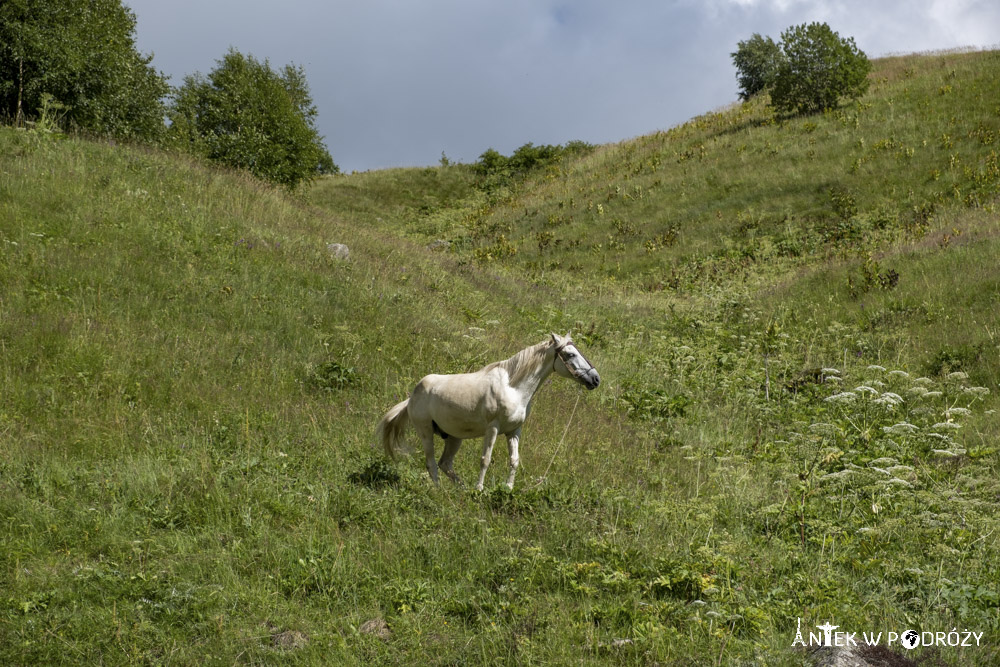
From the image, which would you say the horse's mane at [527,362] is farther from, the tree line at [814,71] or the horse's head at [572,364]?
the tree line at [814,71]

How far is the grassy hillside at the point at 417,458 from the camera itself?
18.9ft

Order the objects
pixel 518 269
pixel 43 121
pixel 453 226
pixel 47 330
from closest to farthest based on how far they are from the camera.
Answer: pixel 47 330 < pixel 43 121 < pixel 518 269 < pixel 453 226

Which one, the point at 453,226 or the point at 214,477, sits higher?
the point at 453,226

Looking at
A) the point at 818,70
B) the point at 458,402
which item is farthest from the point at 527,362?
the point at 818,70

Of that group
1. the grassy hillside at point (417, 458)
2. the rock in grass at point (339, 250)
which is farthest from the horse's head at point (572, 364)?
the rock in grass at point (339, 250)

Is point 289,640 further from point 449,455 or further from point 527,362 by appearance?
point 527,362

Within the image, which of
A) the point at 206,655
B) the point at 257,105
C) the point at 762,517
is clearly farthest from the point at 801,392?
the point at 257,105

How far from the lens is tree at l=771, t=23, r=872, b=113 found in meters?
35.2

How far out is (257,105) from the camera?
31.5 meters

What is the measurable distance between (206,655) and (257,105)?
29685 millimetres

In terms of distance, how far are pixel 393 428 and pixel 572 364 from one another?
224 centimetres

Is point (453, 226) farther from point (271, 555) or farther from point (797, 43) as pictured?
point (271, 555)

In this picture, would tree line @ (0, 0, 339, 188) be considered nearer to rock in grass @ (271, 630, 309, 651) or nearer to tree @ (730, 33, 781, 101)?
rock in grass @ (271, 630, 309, 651)

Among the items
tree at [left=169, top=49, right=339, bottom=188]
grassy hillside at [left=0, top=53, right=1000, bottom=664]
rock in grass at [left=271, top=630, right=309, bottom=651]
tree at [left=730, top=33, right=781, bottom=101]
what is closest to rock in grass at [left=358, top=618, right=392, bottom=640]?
grassy hillside at [left=0, top=53, right=1000, bottom=664]
